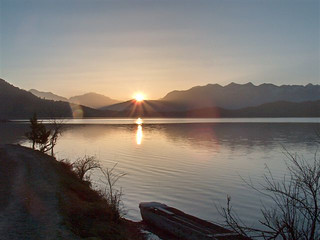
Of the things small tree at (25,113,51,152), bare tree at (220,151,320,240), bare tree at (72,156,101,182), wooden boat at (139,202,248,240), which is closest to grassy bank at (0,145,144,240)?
wooden boat at (139,202,248,240)

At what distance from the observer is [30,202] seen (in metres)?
22.3

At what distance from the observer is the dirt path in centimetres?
1686

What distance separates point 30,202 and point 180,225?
31.8 ft

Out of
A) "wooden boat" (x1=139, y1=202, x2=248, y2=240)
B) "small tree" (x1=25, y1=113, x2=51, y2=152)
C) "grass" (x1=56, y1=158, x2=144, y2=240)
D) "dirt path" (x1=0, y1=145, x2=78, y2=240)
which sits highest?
"small tree" (x1=25, y1=113, x2=51, y2=152)

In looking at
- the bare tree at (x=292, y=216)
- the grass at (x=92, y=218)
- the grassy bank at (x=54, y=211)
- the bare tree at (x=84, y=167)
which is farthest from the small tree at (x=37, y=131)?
the bare tree at (x=292, y=216)

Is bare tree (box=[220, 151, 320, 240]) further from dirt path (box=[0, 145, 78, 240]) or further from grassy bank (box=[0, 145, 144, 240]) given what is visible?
dirt path (box=[0, 145, 78, 240])

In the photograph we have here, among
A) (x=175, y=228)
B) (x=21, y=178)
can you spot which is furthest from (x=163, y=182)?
(x=175, y=228)

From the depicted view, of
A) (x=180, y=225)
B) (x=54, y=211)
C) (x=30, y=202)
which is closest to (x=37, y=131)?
(x=30, y=202)

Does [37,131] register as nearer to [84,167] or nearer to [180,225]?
[84,167]

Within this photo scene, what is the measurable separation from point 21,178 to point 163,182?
1587 cm

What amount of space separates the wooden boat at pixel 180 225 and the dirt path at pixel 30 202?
658 centimetres

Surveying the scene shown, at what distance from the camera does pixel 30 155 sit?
45219mm

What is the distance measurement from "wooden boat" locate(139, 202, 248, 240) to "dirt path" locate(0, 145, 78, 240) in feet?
21.6

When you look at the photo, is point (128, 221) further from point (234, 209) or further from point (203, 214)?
point (234, 209)
